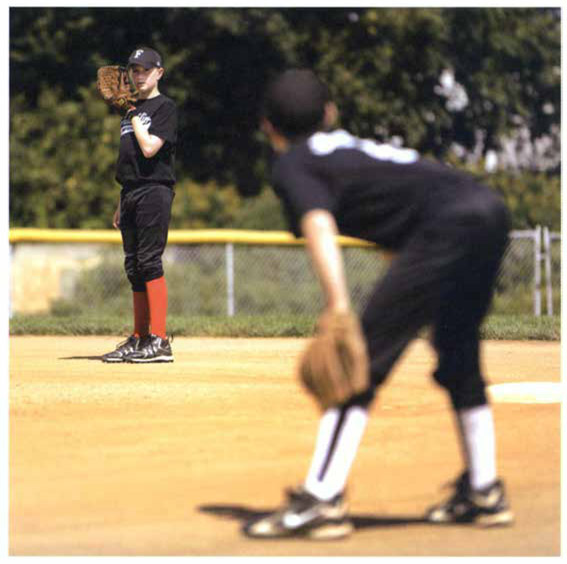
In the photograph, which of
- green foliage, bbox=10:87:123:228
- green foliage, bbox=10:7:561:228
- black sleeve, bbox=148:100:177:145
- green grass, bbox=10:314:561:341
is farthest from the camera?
→ green foliage, bbox=10:7:561:228

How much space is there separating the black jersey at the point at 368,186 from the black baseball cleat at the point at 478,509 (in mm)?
932

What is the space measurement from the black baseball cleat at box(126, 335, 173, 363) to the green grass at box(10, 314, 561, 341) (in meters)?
2.97

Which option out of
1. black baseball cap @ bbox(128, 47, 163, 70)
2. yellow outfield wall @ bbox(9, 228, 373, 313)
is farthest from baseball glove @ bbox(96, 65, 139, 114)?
yellow outfield wall @ bbox(9, 228, 373, 313)

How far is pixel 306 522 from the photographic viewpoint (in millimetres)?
4262

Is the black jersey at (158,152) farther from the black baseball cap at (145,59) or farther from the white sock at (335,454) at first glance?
the white sock at (335,454)

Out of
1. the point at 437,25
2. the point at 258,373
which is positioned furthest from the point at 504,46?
the point at 258,373

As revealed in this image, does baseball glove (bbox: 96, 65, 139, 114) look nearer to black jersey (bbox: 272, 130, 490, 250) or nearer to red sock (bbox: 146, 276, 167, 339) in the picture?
red sock (bbox: 146, 276, 167, 339)

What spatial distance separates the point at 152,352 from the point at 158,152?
4.66 feet

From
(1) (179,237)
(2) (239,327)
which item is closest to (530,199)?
(1) (179,237)

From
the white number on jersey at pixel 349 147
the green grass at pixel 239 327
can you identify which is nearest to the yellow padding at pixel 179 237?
the green grass at pixel 239 327

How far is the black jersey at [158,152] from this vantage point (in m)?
A: 8.77

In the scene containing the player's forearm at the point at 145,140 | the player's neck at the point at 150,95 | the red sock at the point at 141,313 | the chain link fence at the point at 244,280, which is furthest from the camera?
the chain link fence at the point at 244,280

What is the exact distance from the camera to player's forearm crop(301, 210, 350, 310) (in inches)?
162

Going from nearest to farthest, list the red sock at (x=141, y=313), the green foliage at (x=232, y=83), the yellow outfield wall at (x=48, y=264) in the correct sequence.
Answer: the red sock at (x=141, y=313) < the yellow outfield wall at (x=48, y=264) < the green foliage at (x=232, y=83)
